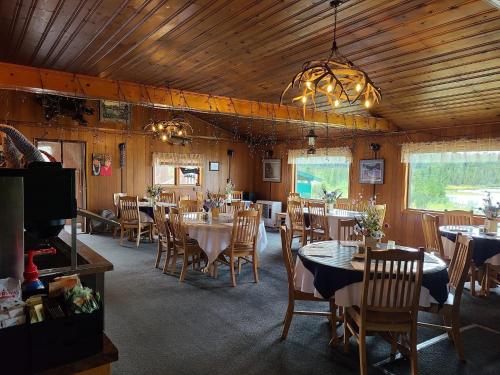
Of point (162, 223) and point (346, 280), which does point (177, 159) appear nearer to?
point (162, 223)

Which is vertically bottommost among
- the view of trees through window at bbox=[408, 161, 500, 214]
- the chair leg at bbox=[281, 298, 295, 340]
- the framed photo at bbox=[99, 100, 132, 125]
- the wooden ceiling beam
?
the chair leg at bbox=[281, 298, 295, 340]

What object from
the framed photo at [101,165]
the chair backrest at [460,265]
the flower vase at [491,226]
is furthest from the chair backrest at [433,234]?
the framed photo at [101,165]

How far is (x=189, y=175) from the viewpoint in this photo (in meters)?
9.59

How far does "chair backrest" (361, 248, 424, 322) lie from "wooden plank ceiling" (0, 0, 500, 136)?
2.07 metres

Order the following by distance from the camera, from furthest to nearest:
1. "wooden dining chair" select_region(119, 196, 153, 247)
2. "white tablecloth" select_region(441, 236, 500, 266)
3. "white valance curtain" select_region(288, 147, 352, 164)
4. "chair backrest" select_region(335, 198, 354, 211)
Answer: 1. "white valance curtain" select_region(288, 147, 352, 164)
2. "chair backrest" select_region(335, 198, 354, 211)
3. "wooden dining chair" select_region(119, 196, 153, 247)
4. "white tablecloth" select_region(441, 236, 500, 266)

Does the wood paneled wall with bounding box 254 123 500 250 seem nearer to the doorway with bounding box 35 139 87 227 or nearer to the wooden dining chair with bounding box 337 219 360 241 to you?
the wooden dining chair with bounding box 337 219 360 241

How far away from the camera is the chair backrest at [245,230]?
4.42 meters

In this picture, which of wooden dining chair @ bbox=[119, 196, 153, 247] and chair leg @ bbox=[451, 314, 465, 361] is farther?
wooden dining chair @ bbox=[119, 196, 153, 247]

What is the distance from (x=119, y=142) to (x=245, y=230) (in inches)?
205

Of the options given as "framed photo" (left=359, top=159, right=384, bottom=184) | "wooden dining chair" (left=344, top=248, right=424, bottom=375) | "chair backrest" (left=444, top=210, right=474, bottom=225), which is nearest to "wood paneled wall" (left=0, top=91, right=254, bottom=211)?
"framed photo" (left=359, top=159, right=384, bottom=184)

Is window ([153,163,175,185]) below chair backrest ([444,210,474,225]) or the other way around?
the other way around

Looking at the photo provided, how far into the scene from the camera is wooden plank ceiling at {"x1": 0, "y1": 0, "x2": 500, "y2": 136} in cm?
310

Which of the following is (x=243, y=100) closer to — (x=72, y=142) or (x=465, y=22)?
(x=465, y=22)

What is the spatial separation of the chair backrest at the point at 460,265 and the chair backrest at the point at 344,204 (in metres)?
4.09
